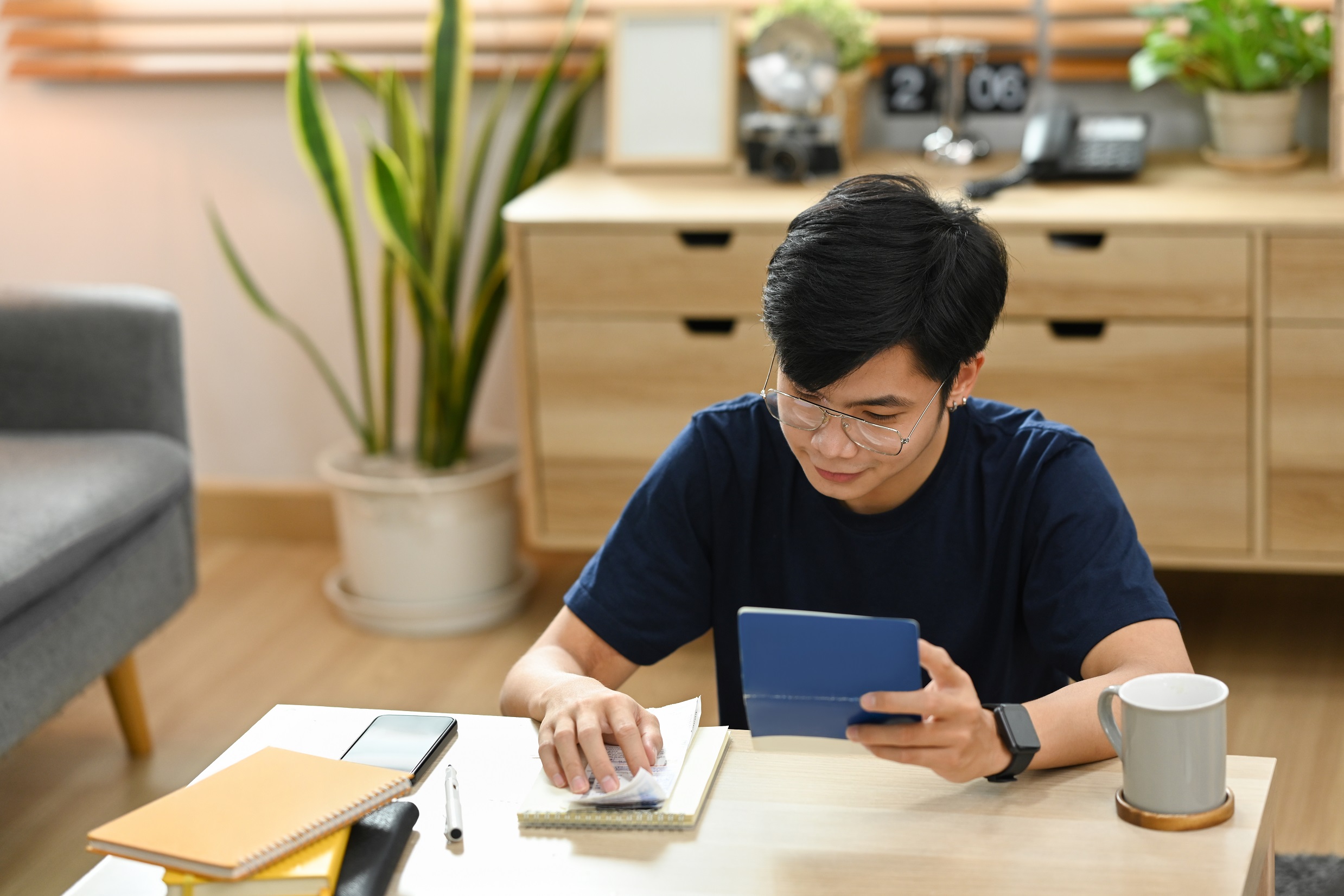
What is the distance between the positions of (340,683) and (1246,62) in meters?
1.92

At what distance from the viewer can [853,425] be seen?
1279mm

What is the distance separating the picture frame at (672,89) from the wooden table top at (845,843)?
1755 mm

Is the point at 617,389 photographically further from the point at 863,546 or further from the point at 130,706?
the point at 863,546

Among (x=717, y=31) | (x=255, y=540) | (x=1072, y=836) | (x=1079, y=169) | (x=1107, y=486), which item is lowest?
(x=255, y=540)

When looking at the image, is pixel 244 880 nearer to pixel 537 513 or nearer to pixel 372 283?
pixel 537 513

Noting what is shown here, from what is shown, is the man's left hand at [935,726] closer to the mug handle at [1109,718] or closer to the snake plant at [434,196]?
the mug handle at [1109,718]

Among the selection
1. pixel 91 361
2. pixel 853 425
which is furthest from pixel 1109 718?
pixel 91 361

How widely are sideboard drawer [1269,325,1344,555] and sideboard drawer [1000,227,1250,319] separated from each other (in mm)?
110

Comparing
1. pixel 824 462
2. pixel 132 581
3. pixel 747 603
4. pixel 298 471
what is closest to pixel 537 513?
pixel 132 581

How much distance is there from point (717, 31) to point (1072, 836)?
6.63 ft

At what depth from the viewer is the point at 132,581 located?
7.50 ft

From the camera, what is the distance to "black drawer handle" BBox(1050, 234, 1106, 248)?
2.36 m

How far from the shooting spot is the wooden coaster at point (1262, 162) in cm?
257

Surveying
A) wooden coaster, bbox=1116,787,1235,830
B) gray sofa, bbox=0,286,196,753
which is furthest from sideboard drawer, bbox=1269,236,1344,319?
gray sofa, bbox=0,286,196,753
